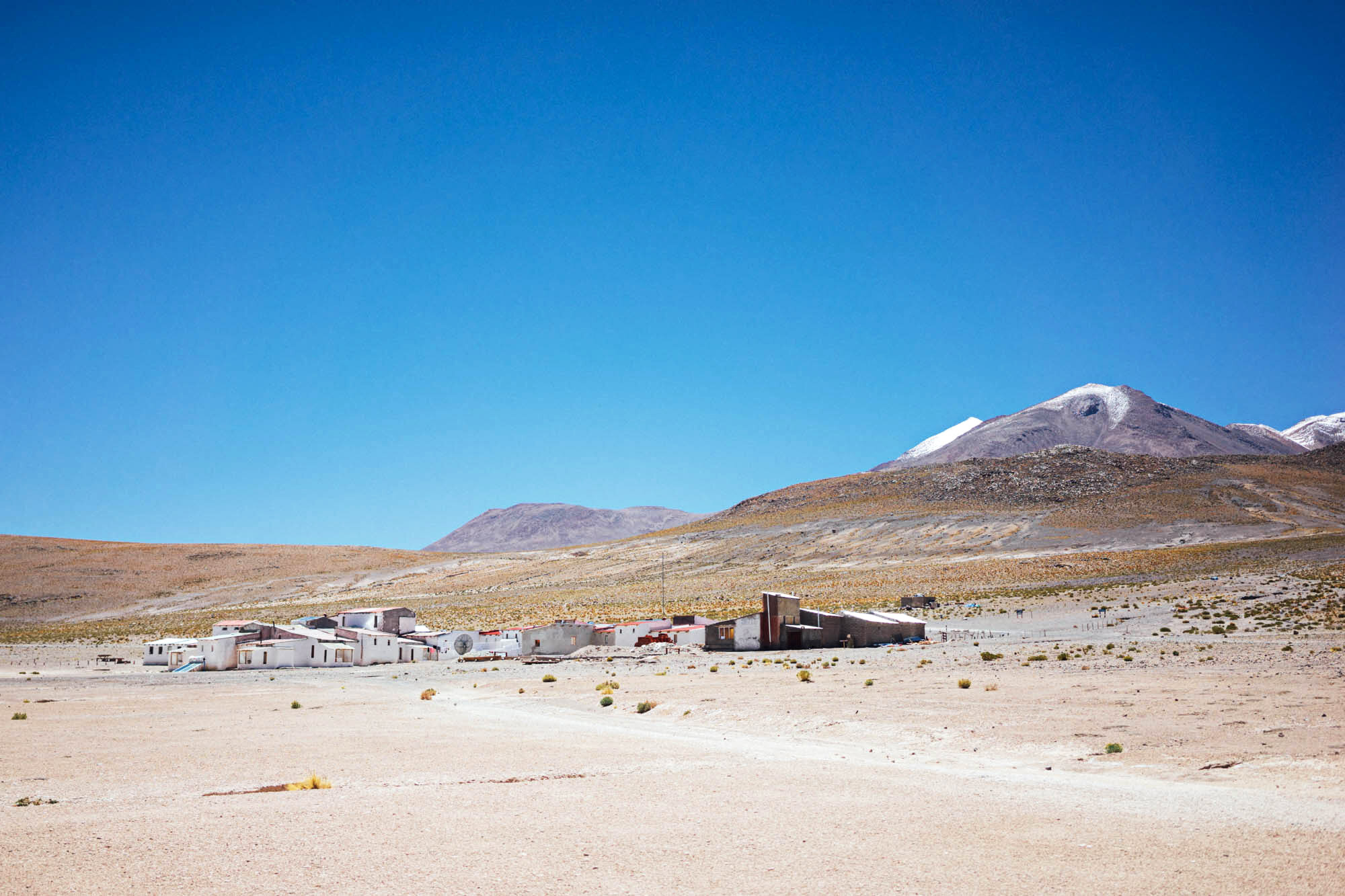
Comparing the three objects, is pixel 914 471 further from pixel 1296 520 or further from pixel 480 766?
pixel 480 766

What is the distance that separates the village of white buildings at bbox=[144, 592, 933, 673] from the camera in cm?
3816

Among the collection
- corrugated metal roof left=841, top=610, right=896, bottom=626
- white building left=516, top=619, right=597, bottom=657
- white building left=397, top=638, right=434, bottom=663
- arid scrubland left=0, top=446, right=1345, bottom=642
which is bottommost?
white building left=397, top=638, right=434, bottom=663

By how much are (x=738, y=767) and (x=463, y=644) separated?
34667 millimetres

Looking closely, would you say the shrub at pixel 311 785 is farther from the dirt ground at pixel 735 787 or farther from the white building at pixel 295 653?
the white building at pixel 295 653

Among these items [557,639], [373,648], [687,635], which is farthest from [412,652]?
[687,635]

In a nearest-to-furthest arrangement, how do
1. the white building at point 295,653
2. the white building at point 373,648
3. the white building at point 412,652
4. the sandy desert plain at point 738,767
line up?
the sandy desert plain at point 738,767, the white building at point 295,653, the white building at point 373,648, the white building at point 412,652

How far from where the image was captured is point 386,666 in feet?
138

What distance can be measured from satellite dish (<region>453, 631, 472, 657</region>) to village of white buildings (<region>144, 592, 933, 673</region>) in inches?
1.9

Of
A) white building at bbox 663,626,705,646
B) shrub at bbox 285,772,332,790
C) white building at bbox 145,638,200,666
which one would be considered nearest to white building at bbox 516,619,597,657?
white building at bbox 663,626,705,646

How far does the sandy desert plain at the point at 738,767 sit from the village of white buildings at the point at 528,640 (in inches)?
84.7

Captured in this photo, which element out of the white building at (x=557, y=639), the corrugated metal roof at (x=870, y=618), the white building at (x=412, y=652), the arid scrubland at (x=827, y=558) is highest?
the arid scrubland at (x=827, y=558)

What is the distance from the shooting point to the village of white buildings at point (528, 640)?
125 feet

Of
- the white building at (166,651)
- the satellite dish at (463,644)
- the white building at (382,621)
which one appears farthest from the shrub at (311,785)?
the white building at (382,621)

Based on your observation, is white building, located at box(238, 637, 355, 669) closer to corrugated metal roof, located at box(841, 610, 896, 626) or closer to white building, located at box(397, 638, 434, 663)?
white building, located at box(397, 638, 434, 663)
